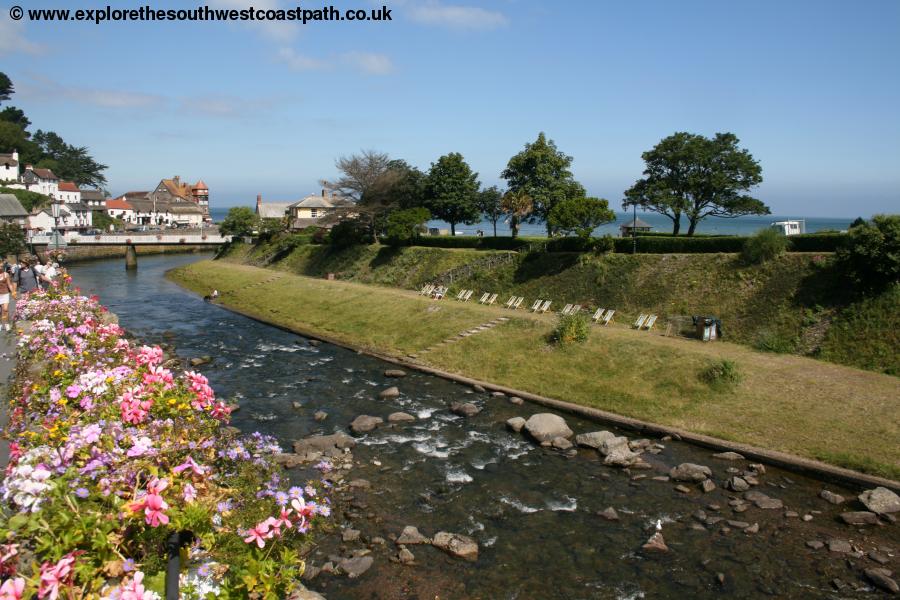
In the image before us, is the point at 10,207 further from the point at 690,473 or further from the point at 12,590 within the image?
the point at 12,590

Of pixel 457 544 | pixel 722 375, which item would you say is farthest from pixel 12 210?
pixel 722 375

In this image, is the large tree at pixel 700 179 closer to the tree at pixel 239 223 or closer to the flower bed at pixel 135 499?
the flower bed at pixel 135 499

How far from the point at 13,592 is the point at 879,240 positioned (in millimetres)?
38272

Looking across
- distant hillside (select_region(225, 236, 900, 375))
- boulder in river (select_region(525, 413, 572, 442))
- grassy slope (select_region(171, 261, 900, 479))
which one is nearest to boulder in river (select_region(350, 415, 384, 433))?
boulder in river (select_region(525, 413, 572, 442))

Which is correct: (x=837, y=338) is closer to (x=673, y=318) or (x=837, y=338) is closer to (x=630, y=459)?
(x=673, y=318)

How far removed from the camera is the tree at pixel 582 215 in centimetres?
4866

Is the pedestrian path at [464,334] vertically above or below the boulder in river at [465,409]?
Result: above

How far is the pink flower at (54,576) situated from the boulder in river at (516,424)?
21.3 metres

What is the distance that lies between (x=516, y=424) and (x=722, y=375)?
10379 millimetres

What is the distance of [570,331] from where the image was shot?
1398 inches

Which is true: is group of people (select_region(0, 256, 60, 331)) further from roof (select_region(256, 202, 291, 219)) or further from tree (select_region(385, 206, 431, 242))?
roof (select_region(256, 202, 291, 219))

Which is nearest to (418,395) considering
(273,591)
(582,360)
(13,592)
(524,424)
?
(524,424)

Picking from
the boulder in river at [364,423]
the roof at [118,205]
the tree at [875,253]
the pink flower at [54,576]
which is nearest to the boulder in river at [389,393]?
the boulder in river at [364,423]

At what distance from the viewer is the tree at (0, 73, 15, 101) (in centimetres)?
15100
